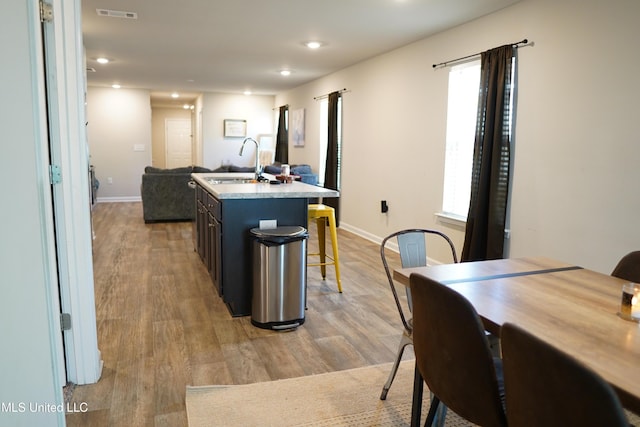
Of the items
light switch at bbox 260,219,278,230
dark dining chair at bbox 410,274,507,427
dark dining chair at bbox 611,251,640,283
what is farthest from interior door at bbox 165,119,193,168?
dark dining chair at bbox 410,274,507,427

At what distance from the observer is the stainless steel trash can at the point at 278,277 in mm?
3016

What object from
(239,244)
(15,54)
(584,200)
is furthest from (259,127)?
(15,54)

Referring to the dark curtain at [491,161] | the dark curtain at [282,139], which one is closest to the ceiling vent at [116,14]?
the dark curtain at [491,161]

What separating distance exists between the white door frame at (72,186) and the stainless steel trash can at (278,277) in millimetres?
1059

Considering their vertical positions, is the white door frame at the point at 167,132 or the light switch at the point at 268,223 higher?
the white door frame at the point at 167,132

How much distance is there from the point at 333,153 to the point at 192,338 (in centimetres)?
454

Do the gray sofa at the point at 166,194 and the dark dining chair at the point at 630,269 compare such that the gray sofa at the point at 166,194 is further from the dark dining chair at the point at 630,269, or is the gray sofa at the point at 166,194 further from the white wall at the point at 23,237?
the dark dining chair at the point at 630,269

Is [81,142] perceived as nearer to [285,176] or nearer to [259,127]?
[285,176]

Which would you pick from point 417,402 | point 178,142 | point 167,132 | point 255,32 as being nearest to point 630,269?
point 417,402

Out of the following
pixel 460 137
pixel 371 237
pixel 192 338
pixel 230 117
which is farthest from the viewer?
pixel 230 117

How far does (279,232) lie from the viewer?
122 inches

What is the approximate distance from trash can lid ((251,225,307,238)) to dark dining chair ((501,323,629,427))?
6.76ft

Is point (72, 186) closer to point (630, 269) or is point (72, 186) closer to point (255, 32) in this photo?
point (630, 269)

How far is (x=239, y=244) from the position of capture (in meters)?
3.28
